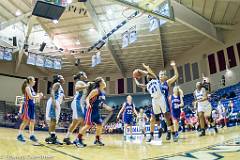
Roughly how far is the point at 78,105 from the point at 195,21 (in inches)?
558

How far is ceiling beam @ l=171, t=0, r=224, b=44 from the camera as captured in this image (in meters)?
16.4

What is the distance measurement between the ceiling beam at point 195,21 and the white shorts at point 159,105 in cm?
1109

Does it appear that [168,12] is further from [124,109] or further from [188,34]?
[188,34]

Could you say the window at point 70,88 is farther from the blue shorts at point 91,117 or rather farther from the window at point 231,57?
the blue shorts at point 91,117

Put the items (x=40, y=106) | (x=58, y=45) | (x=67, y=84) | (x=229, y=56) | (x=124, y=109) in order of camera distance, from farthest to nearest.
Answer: (x=67, y=84), (x=40, y=106), (x=58, y=45), (x=229, y=56), (x=124, y=109)

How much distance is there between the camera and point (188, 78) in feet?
80.9

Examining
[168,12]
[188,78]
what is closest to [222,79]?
[188,78]

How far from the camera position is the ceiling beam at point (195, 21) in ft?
53.8

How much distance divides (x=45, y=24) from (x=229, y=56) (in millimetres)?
13953

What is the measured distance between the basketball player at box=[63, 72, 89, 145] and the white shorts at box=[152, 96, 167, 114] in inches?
63.6

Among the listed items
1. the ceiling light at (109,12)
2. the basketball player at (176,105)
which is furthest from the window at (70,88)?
the basketball player at (176,105)

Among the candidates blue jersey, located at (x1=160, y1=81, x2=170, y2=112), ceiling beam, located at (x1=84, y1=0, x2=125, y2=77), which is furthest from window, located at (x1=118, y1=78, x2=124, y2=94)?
A: blue jersey, located at (x1=160, y1=81, x2=170, y2=112)

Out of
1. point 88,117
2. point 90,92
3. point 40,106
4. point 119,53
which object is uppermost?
point 119,53

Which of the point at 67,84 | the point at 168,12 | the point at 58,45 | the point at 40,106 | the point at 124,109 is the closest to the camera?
the point at 124,109
